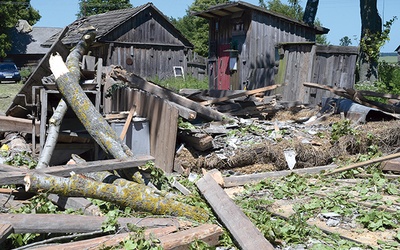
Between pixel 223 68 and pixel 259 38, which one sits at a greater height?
pixel 259 38

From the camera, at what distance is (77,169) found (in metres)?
5.59

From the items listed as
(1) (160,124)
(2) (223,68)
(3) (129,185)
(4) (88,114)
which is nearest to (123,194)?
(3) (129,185)

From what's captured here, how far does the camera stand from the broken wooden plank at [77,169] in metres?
5.15

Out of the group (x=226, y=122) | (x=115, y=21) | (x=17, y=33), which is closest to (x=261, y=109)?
(x=226, y=122)

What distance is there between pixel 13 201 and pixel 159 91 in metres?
4.43

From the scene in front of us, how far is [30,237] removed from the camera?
4.72m

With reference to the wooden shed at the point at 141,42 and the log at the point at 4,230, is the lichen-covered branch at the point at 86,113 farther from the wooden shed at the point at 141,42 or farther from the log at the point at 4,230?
the wooden shed at the point at 141,42

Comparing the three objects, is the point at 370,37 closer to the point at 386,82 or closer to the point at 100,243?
the point at 386,82

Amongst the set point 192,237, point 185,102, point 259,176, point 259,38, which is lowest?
point 259,176

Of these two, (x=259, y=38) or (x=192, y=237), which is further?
(x=259, y=38)

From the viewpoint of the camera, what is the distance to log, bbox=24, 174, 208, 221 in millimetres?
5312

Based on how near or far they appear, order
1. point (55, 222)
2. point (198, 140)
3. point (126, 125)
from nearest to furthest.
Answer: point (55, 222) < point (198, 140) < point (126, 125)

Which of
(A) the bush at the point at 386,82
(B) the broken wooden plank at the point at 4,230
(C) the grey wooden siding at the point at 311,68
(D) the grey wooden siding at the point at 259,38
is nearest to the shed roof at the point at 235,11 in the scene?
(D) the grey wooden siding at the point at 259,38

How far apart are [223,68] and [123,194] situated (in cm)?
1385
